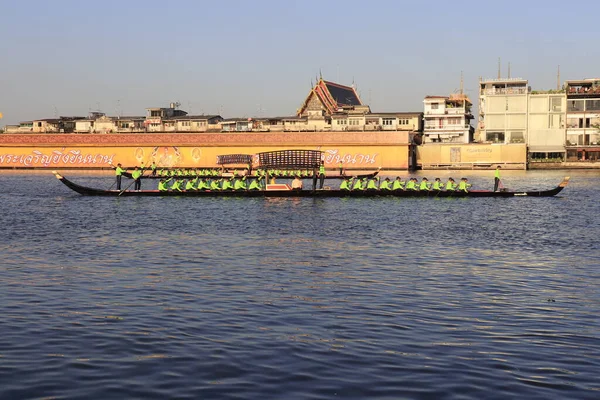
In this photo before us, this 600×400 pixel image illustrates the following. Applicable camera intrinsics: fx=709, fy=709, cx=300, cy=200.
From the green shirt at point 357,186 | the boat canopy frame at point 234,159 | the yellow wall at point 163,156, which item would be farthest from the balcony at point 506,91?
the green shirt at point 357,186

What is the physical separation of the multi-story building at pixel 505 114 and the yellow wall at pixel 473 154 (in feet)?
9.50

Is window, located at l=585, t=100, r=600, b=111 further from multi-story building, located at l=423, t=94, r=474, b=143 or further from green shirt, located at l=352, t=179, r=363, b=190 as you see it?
green shirt, located at l=352, t=179, r=363, b=190

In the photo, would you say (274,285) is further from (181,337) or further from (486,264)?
(486,264)

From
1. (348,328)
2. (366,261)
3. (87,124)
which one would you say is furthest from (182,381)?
(87,124)

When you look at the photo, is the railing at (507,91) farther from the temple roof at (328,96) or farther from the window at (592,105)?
the temple roof at (328,96)

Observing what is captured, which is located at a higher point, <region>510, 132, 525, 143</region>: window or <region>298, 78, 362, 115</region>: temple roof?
<region>298, 78, 362, 115</region>: temple roof

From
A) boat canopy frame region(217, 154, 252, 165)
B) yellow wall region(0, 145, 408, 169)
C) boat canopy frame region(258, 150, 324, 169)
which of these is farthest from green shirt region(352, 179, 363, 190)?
yellow wall region(0, 145, 408, 169)

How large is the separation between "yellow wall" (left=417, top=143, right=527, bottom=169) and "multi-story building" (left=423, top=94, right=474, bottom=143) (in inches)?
146

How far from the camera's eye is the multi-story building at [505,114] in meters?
103

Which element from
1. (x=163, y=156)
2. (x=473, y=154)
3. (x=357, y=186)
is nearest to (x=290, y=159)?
(x=357, y=186)

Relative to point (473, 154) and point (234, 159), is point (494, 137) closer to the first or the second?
point (473, 154)

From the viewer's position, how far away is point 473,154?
10150 centimetres

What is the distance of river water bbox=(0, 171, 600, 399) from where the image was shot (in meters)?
9.86

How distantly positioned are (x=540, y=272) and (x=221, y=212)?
21.6 metres
